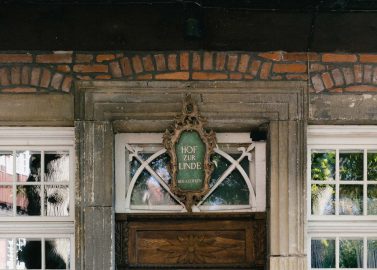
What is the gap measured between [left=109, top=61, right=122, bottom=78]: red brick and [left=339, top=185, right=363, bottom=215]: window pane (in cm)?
206

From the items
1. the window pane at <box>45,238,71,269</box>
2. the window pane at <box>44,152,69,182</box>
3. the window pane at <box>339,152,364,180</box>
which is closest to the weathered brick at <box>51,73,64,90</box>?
the window pane at <box>44,152,69,182</box>

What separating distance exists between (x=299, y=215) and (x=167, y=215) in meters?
1.07

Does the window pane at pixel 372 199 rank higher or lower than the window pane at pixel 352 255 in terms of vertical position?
higher

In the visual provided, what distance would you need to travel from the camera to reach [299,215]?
15.0 ft

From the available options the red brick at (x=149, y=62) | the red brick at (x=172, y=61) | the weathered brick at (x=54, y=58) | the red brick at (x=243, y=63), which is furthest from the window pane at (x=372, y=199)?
the weathered brick at (x=54, y=58)

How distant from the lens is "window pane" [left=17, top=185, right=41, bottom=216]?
4.77m

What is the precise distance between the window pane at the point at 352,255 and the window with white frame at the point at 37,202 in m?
2.25

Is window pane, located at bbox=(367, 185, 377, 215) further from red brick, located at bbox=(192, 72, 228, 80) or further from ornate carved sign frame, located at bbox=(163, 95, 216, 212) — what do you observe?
red brick, located at bbox=(192, 72, 228, 80)

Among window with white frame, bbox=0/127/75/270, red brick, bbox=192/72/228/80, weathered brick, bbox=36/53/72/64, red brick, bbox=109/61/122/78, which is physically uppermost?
weathered brick, bbox=36/53/72/64

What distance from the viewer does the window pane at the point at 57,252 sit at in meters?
4.76

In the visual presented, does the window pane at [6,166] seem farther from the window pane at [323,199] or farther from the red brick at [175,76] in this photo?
the window pane at [323,199]

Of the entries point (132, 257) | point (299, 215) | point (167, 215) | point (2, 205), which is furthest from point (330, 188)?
point (2, 205)

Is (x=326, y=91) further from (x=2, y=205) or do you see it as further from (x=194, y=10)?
(x=2, y=205)

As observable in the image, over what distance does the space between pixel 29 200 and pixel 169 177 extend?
3.88 feet
